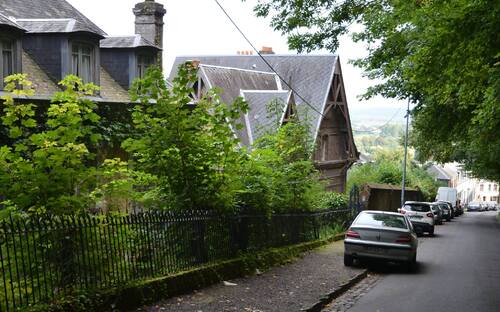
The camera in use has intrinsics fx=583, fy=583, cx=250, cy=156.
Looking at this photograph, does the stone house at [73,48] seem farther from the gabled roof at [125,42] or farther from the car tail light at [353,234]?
the car tail light at [353,234]

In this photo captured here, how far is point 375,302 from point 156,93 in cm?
568

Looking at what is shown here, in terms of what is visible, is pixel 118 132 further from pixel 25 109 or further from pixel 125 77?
pixel 25 109

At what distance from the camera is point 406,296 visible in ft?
38.6

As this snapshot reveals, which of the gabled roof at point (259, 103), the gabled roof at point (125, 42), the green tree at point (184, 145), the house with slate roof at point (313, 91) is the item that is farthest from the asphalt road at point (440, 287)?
the house with slate roof at point (313, 91)

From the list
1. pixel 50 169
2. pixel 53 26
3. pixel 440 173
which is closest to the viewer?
pixel 50 169

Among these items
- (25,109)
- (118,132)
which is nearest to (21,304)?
(25,109)

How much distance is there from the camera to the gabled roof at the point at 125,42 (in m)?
19.4

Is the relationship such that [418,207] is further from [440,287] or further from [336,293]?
[336,293]

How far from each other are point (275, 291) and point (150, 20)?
1378 centimetres

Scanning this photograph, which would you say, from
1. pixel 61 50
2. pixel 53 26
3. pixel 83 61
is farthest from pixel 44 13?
pixel 61 50

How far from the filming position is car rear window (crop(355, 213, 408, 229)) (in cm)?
1533

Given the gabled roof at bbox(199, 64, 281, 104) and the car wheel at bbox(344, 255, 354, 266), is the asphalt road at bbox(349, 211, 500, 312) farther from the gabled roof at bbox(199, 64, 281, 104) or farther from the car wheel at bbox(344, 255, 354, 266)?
the gabled roof at bbox(199, 64, 281, 104)

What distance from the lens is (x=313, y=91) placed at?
38.4 meters

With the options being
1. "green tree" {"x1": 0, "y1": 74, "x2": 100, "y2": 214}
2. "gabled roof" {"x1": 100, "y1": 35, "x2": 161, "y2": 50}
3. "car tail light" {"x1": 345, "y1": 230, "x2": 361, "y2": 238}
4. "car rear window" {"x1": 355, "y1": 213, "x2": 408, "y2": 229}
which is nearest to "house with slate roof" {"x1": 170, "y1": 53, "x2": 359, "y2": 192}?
"gabled roof" {"x1": 100, "y1": 35, "x2": 161, "y2": 50}
